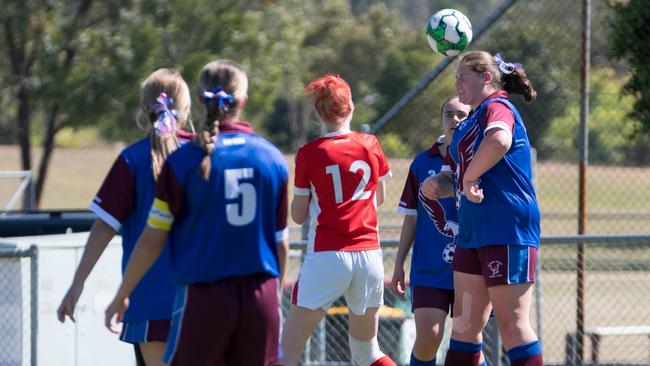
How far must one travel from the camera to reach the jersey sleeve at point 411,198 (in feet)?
21.5

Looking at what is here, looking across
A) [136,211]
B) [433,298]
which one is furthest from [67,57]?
[136,211]

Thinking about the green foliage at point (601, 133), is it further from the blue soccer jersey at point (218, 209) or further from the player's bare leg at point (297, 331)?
the blue soccer jersey at point (218, 209)

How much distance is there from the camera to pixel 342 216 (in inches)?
242

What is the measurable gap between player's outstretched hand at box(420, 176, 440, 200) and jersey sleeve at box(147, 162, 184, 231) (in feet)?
6.37

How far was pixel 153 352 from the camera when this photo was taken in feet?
16.7

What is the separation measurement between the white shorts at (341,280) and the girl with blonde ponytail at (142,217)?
4.26 ft

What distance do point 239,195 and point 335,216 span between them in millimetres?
1776

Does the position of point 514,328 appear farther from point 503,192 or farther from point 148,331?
point 148,331

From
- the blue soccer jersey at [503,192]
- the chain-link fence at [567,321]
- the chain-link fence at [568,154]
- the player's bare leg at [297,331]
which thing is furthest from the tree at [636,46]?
the player's bare leg at [297,331]

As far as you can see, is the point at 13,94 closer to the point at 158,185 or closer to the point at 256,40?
the point at 256,40

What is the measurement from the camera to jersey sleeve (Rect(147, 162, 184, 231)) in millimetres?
4383

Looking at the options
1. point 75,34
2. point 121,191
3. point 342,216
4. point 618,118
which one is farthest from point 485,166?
point 75,34

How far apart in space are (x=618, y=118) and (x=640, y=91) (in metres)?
2.90

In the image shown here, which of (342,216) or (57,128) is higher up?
(57,128)
